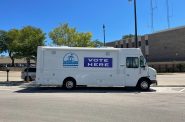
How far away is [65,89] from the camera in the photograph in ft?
79.5

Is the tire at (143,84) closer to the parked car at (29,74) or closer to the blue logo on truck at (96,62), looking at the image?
the blue logo on truck at (96,62)

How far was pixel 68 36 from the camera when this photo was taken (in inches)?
2446

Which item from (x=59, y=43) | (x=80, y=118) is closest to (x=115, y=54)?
(x=80, y=118)

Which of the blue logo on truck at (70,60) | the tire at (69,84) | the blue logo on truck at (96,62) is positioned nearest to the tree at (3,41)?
the blue logo on truck at (70,60)

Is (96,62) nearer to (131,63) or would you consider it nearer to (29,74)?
(131,63)

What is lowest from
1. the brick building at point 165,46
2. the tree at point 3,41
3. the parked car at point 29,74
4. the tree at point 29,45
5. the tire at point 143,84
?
the tire at point 143,84

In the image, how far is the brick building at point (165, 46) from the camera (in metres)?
71.9

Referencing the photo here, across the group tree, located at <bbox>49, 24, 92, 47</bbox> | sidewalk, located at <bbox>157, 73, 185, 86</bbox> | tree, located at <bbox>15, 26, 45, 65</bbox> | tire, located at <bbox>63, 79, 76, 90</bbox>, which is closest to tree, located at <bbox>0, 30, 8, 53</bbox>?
tree, located at <bbox>49, 24, 92, 47</bbox>

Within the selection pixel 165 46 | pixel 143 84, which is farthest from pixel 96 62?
pixel 165 46

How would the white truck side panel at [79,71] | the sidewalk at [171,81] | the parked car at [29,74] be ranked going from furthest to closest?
the parked car at [29,74]
the sidewalk at [171,81]
the white truck side panel at [79,71]

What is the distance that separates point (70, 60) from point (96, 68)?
1.80 meters

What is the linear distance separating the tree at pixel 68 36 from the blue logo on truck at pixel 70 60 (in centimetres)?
3658

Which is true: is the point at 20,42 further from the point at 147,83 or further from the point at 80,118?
the point at 80,118

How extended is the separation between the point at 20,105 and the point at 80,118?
4.17 meters
